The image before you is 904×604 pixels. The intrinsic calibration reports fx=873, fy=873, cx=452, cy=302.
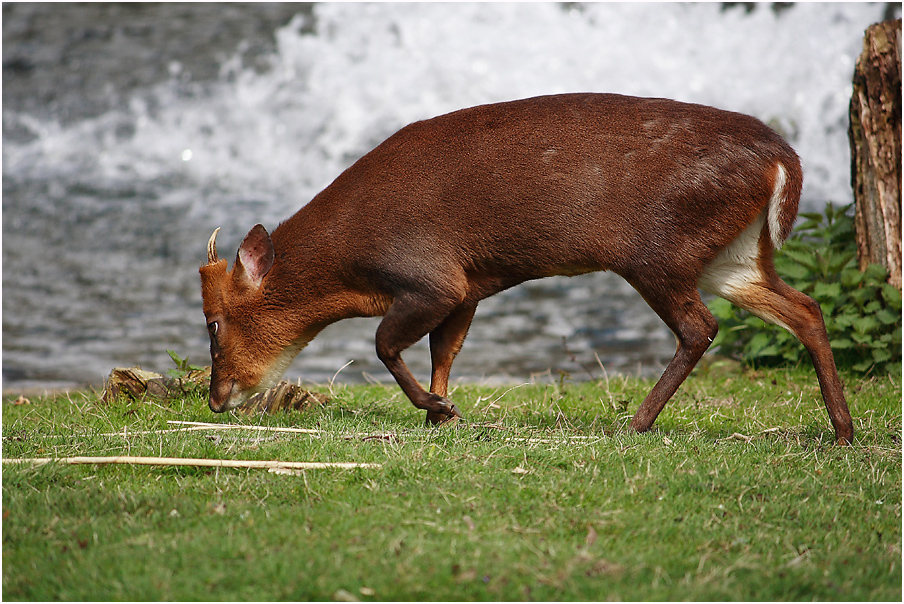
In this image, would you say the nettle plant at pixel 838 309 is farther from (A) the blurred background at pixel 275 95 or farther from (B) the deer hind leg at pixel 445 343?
(A) the blurred background at pixel 275 95

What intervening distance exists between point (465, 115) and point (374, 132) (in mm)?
12567

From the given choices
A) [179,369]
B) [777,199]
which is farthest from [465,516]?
[179,369]

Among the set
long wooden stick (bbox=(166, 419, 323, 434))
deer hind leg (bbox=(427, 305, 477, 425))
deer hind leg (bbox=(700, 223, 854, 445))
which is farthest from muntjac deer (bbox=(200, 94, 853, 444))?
long wooden stick (bbox=(166, 419, 323, 434))

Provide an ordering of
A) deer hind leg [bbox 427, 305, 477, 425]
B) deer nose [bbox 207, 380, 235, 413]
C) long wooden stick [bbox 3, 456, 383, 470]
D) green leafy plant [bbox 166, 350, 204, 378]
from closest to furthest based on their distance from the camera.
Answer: long wooden stick [bbox 3, 456, 383, 470] < deer nose [bbox 207, 380, 235, 413] < deer hind leg [bbox 427, 305, 477, 425] < green leafy plant [bbox 166, 350, 204, 378]

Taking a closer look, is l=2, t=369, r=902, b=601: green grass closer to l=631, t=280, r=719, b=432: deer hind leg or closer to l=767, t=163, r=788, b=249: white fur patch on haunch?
A: l=631, t=280, r=719, b=432: deer hind leg

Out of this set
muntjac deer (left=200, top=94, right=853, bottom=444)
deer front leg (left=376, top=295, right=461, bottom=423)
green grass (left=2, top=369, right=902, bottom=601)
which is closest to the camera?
green grass (left=2, top=369, right=902, bottom=601)

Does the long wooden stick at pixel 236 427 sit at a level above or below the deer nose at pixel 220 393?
below

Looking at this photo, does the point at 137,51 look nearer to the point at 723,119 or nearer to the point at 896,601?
the point at 723,119

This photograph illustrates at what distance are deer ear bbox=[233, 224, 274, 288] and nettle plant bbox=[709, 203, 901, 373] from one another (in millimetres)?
4000

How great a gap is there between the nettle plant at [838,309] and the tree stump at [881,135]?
21 cm

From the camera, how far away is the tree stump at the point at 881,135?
6512mm

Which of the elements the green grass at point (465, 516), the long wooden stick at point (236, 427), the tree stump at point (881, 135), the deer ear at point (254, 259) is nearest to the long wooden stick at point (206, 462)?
the green grass at point (465, 516)

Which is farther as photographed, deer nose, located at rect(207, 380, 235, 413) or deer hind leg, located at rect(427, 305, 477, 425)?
deer hind leg, located at rect(427, 305, 477, 425)

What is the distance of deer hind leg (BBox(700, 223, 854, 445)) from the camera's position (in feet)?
14.7
